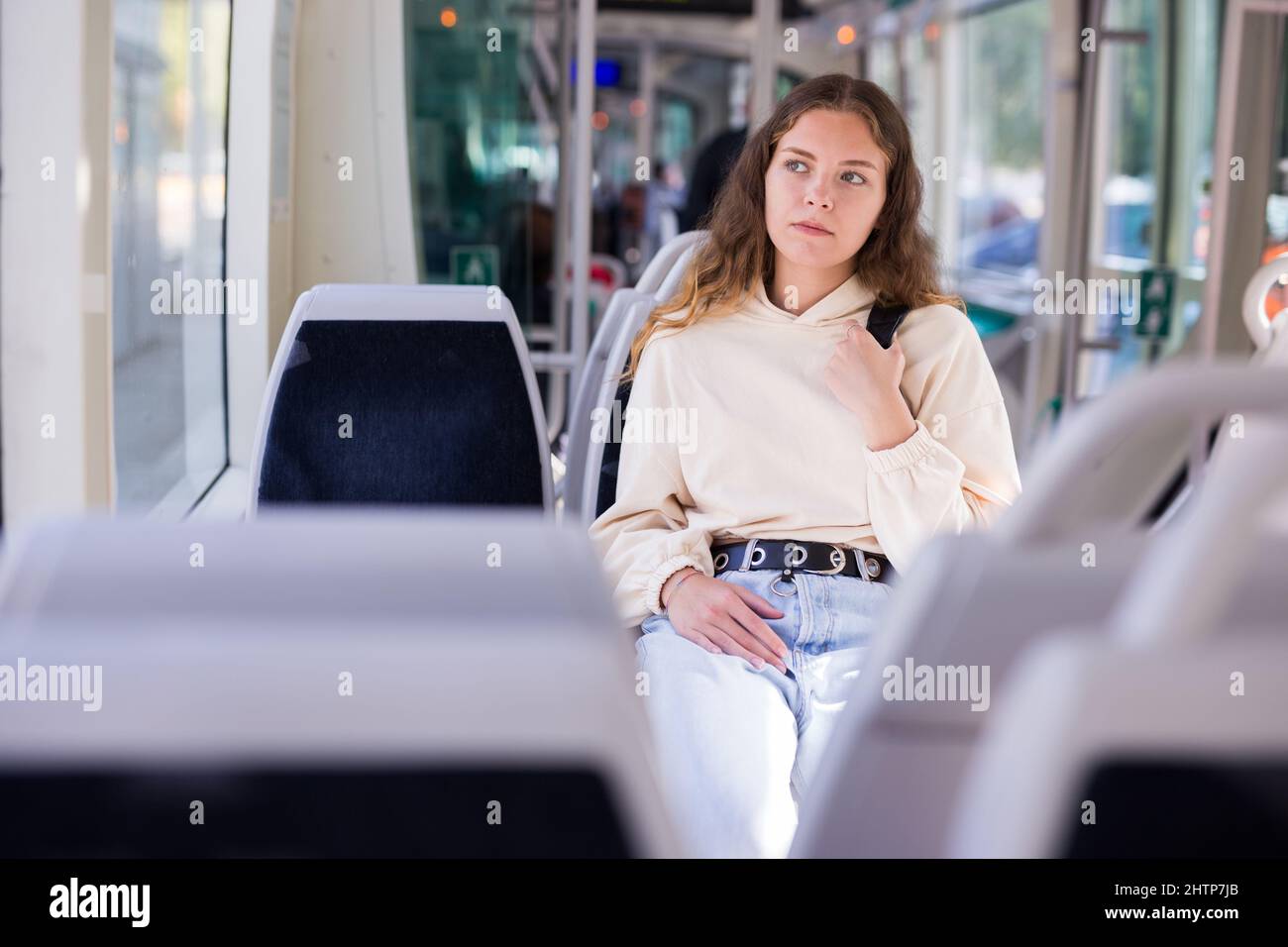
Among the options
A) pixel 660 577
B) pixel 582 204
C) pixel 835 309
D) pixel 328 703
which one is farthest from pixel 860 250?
pixel 582 204

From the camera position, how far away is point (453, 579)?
96cm

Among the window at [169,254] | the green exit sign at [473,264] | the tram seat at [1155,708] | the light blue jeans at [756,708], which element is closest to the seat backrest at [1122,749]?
the tram seat at [1155,708]

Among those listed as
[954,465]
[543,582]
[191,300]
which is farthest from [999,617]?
[191,300]

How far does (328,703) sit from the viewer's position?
0.87 metres

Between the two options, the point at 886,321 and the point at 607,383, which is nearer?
the point at 886,321

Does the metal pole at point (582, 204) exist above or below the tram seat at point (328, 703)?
above

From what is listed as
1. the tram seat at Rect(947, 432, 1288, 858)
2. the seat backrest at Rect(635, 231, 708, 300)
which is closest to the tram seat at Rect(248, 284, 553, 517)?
the seat backrest at Rect(635, 231, 708, 300)

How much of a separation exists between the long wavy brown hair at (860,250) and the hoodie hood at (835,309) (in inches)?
0.8

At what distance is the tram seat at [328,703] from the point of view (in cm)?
85

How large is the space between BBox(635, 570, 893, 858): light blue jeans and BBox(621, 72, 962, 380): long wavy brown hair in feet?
1.56

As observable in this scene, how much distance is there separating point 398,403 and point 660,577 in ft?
1.95

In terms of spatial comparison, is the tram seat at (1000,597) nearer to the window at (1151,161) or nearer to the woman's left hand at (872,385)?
the woman's left hand at (872,385)

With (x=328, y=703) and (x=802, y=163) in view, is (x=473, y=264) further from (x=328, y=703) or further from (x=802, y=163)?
(x=328, y=703)
